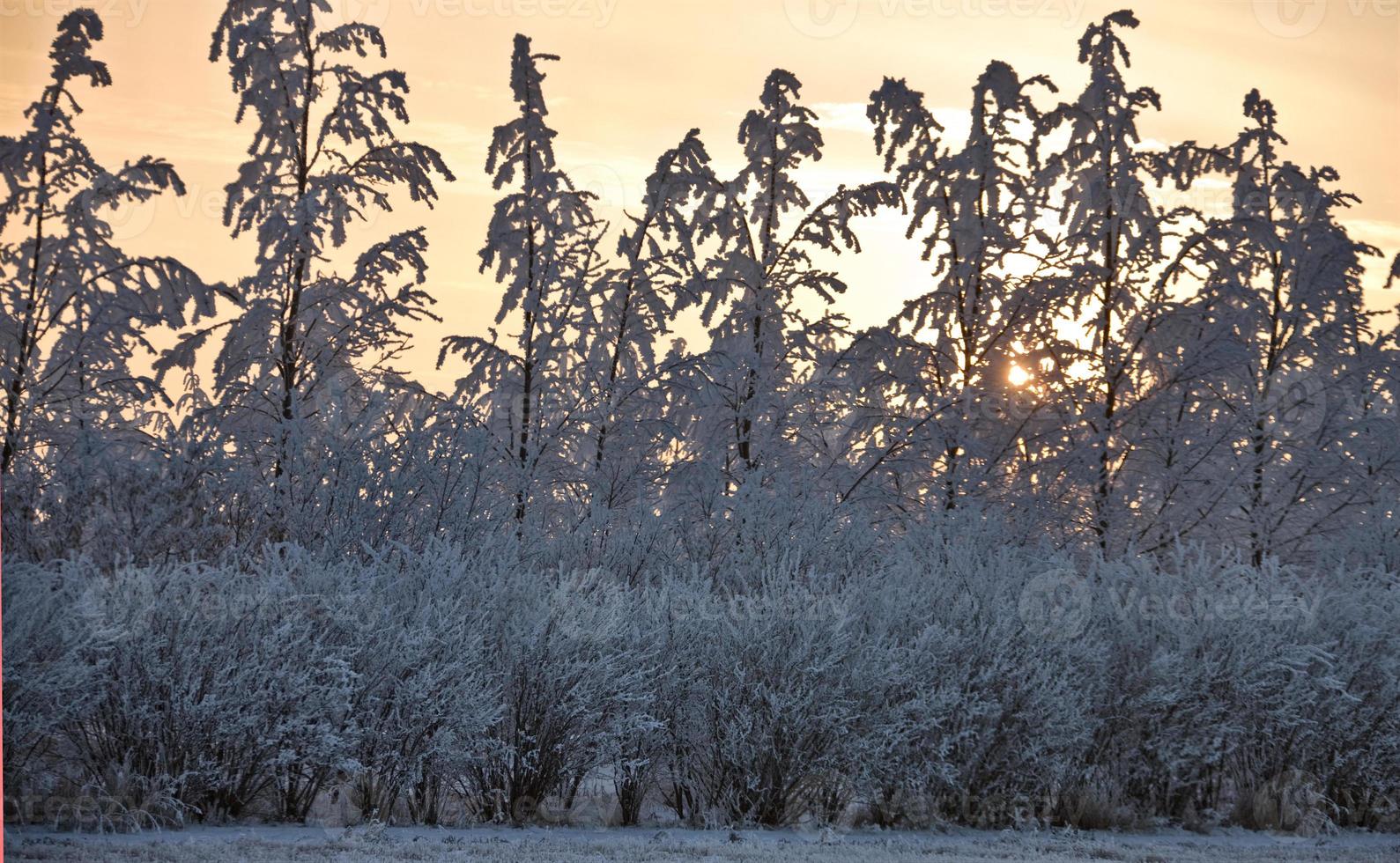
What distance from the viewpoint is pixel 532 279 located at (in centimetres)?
2002

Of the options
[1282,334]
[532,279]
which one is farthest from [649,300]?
[1282,334]

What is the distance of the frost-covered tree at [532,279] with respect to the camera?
19438 mm

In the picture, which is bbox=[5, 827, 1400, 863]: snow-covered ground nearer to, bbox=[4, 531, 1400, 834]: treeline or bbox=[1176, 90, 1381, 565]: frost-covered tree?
bbox=[4, 531, 1400, 834]: treeline

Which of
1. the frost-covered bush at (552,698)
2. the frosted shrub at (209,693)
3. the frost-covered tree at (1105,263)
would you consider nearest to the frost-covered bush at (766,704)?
the frost-covered bush at (552,698)

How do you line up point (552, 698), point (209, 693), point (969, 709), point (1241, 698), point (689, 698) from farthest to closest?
point (1241, 698) < point (689, 698) < point (969, 709) < point (552, 698) < point (209, 693)

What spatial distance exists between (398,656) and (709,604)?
82.7 inches

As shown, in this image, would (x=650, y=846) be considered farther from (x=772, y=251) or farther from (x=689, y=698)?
(x=772, y=251)

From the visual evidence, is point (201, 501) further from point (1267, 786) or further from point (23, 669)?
point (1267, 786)

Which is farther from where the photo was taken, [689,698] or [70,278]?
[70,278]

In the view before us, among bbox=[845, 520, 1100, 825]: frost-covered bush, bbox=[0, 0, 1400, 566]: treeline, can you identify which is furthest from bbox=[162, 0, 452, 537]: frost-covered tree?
bbox=[845, 520, 1100, 825]: frost-covered bush

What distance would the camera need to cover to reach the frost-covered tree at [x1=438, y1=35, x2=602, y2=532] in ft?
63.8

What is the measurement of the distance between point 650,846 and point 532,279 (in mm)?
12426

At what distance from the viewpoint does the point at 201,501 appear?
11.8m

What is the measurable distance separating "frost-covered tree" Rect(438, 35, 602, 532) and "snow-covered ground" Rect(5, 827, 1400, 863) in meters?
10.1
